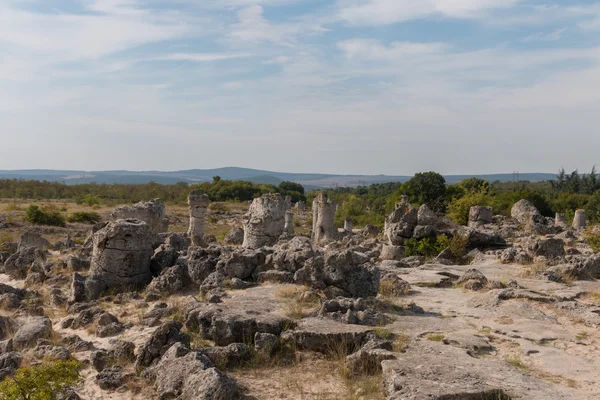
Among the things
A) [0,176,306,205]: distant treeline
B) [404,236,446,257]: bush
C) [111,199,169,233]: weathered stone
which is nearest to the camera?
[111,199,169,233]: weathered stone

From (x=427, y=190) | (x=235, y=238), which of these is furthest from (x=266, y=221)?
(x=427, y=190)

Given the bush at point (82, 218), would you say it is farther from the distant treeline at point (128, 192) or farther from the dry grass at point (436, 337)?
the dry grass at point (436, 337)

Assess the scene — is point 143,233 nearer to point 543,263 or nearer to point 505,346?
point 505,346

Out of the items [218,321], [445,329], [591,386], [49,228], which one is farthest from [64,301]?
[49,228]

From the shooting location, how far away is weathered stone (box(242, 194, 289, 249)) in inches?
649

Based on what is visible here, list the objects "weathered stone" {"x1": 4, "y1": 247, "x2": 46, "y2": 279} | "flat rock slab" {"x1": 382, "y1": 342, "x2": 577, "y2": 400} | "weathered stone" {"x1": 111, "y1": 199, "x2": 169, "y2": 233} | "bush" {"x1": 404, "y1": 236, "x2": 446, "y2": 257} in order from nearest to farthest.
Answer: "flat rock slab" {"x1": 382, "y1": 342, "x2": 577, "y2": 400} → "weathered stone" {"x1": 4, "y1": 247, "x2": 46, "y2": 279} → "weathered stone" {"x1": 111, "y1": 199, "x2": 169, "y2": 233} → "bush" {"x1": 404, "y1": 236, "x2": 446, "y2": 257}

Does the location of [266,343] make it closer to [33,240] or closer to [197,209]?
[197,209]

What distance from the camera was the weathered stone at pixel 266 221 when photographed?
54.1 feet

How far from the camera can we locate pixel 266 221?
1647 centimetres

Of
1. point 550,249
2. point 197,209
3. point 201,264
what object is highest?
point 197,209

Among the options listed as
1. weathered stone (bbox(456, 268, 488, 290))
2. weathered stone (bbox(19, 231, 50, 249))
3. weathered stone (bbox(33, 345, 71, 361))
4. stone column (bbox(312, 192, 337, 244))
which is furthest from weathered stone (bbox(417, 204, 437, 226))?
weathered stone (bbox(33, 345, 71, 361))

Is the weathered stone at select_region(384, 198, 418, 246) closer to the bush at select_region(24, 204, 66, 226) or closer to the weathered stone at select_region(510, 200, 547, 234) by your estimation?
the weathered stone at select_region(510, 200, 547, 234)

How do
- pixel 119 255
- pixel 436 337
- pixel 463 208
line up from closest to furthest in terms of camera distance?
pixel 436 337, pixel 119 255, pixel 463 208

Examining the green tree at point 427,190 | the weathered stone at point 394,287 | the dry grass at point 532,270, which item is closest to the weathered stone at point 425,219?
the dry grass at point 532,270
